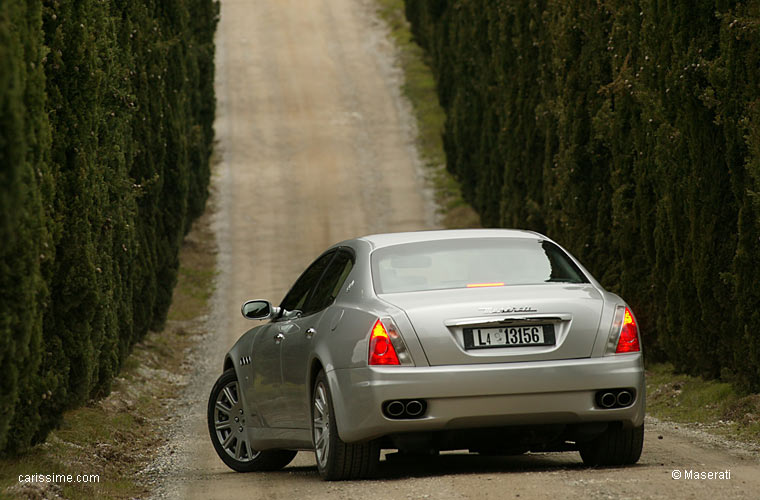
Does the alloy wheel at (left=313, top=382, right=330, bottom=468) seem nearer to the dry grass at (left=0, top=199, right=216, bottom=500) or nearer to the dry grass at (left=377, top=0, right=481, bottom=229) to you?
the dry grass at (left=0, top=199, right=216, bottom=500)

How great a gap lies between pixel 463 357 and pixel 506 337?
0.92 ft

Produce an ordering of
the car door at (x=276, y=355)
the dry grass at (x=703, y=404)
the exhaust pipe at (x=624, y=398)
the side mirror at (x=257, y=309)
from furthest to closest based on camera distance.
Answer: the dry grass at (x=703, y=404) < the side mirror at (x=257, y=309) < the car door at (x=276, y=355) < the exhaust pipe at (x=624, y=398)

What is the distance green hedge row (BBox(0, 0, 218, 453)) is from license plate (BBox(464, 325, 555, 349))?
2495 mm

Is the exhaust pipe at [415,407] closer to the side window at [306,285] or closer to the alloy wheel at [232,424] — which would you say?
the side window at [306,285]

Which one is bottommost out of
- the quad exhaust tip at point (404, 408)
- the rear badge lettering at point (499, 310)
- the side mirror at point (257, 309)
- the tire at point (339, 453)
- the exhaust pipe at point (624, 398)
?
the tire at point (339, 453)

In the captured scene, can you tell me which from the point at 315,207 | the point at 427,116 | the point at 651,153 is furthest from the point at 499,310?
the point at 427,116

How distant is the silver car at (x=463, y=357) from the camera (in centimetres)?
666

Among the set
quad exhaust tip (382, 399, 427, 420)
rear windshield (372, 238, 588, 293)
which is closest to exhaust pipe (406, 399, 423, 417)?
quad exhaust tip (382, 399, 427, 420)

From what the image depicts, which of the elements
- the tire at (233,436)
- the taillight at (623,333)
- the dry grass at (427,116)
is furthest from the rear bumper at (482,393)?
the dry grass at (427,116)

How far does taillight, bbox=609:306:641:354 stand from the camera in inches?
272

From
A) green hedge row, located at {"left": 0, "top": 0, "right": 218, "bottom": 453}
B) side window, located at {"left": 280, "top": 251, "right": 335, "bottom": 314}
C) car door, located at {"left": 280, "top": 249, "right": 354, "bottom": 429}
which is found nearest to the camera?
green hedge row, located at {"left": 0, "top": 0, "right": 218, "bottom": 453}

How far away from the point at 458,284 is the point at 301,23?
40034 millimetres

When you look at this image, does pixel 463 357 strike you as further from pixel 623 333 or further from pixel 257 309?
pixel 257 309

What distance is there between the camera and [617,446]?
7.34 m
